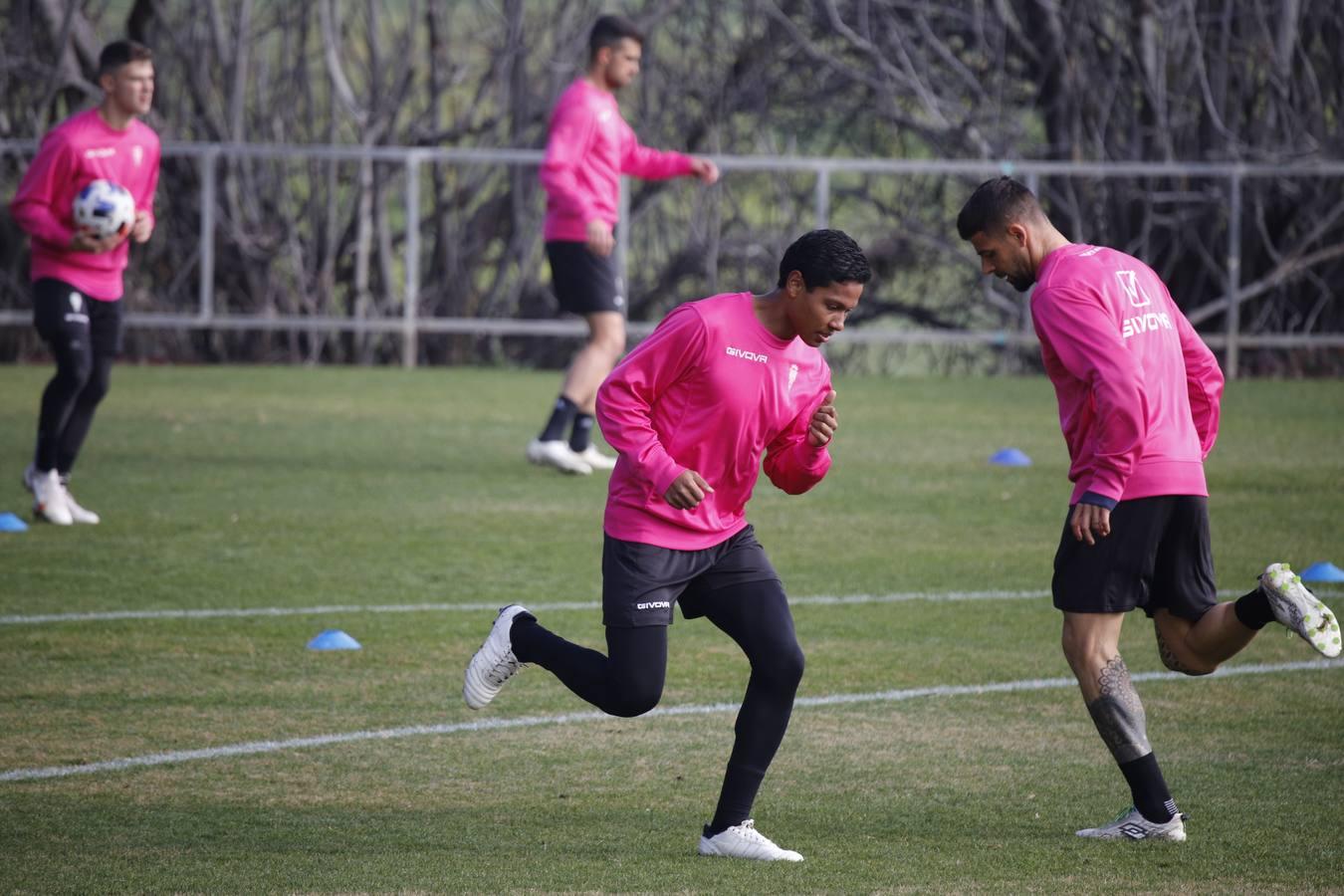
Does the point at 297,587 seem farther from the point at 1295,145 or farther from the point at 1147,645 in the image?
the point at 1295,145

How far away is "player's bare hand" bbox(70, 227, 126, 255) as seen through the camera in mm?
9797

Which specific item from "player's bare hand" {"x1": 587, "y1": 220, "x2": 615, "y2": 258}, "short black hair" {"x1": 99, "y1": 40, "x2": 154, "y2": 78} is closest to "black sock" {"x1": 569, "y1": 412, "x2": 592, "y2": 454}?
"player's bare hand" {"x1": 587, "y1": 220, "x2": 615, "y2": 258}

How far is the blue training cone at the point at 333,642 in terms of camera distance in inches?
290

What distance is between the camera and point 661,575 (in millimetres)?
5082

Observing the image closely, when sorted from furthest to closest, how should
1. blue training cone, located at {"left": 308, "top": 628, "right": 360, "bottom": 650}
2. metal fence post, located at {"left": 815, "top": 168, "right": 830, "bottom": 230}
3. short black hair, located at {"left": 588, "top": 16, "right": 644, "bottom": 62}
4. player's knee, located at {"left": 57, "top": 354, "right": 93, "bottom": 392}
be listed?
1. metal fence post, located at {"left": 815, "top": 168, "right": 830, "bottom": 230}
2. short black hair, located at {"left": 588, "top": 16, "right": 644, "bottom": 62}
3. player's knee, located at {"left": 57, "top": 354, "right": 93, "bottom": 392}
4. blue training cone, located at {"left": 308, "top": 628, "right": 360, "bottom": 650}

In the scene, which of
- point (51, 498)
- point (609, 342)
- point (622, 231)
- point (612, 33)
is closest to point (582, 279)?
point (609, 342)

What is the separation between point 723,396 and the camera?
16.8ft

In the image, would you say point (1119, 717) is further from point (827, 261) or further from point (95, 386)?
point (95, 386)

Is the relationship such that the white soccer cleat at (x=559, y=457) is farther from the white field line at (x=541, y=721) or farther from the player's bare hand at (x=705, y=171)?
the white field line at (x=541, y=721)

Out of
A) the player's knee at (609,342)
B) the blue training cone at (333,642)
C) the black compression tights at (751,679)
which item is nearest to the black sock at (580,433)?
the player's knee at (609,342)

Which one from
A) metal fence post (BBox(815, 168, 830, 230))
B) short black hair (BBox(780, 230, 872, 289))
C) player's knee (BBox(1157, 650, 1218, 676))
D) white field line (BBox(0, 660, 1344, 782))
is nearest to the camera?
short black hair (BBox(780, 230, 872, 289))

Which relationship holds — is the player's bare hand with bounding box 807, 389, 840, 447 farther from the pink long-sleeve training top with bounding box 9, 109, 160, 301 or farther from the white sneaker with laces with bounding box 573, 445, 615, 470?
the white sneaker with laces with bounding box 573, 445, 615, 470

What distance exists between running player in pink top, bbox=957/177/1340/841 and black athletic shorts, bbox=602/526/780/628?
2.85ft

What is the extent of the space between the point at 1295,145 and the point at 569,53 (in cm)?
809
